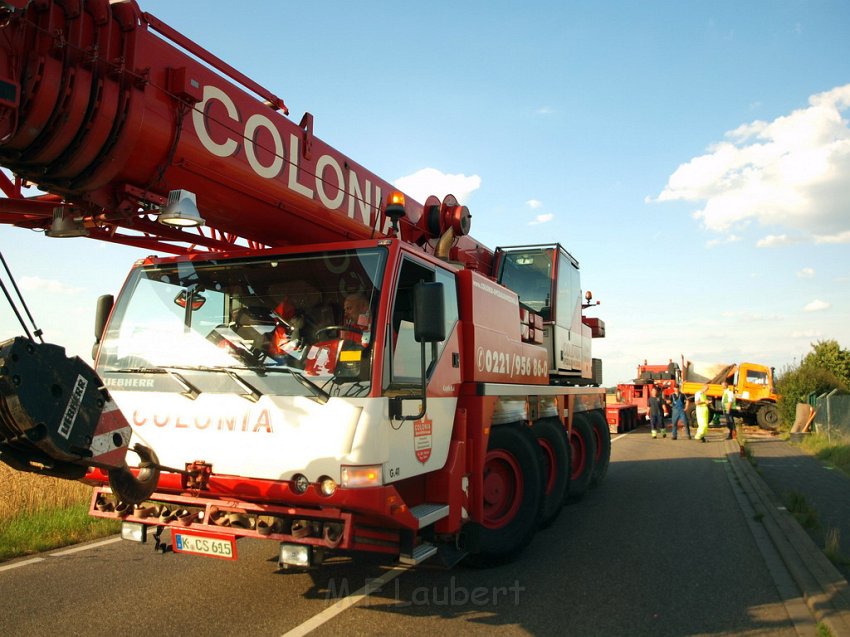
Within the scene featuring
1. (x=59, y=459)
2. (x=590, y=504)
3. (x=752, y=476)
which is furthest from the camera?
(x=752, y=476)

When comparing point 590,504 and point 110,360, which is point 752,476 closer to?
point 590,504

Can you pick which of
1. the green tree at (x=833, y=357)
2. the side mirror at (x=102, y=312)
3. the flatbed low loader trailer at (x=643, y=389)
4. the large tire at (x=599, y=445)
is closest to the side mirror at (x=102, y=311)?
the side mirror at (x=102, y=312)

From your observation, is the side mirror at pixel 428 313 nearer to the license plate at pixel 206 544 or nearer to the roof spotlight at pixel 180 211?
the roof spotlight at pixel 180 211

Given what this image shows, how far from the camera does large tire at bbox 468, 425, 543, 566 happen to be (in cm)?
573

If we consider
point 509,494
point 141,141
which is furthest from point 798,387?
point 141,141

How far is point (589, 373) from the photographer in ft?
33.0

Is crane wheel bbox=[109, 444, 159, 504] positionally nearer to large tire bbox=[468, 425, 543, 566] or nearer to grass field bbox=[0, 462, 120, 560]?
large tire bbox=[468, 425, 543, 566]

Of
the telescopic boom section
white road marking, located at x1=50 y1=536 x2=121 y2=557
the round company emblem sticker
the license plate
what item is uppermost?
the telescopic boom section

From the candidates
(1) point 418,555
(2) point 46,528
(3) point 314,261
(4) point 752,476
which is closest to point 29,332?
(3) point 314,261

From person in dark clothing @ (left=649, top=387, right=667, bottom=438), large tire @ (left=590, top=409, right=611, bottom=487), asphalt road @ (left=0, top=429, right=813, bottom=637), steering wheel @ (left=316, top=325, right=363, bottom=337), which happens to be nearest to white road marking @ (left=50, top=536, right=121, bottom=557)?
asphalt road @ (left=0, top=429, right=813, bottom=637)

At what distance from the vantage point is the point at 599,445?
33.7 feet

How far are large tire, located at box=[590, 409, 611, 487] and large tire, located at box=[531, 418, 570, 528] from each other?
2.56 m

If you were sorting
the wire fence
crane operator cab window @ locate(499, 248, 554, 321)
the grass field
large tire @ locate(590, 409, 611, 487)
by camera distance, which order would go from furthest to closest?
the wire fence → large tire @ locate(590, 409, 611, 487) → crane operator cab window @ locate(499, 248, 554, 321) → the grass field

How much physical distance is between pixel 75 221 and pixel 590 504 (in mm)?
7279
